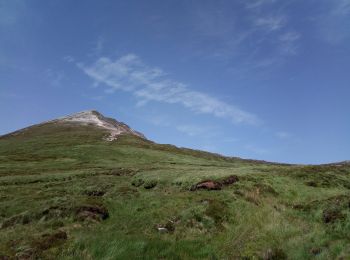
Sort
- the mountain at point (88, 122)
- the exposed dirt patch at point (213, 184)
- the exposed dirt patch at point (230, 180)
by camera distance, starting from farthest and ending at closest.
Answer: the mountain at point (88, 122)
the exposed dirt patch at point (230, 180)
the exposed dirt patch at point (213, 184)

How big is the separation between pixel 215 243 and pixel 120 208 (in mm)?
12688

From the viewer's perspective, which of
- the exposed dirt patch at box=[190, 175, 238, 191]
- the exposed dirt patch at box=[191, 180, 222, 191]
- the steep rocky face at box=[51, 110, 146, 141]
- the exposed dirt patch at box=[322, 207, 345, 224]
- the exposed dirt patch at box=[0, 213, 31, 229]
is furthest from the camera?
the steep rocky face at box=[51, 110, 146, 141]

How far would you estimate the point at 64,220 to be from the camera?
94.2ft

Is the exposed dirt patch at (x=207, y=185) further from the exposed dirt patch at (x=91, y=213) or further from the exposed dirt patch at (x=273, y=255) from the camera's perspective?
the exposed dirt patch at (x=273, y=255)

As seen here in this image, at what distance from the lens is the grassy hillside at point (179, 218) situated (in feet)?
65.7

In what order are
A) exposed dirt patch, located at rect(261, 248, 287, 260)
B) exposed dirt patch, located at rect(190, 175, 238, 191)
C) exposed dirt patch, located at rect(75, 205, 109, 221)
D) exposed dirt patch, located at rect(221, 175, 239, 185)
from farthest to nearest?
exposed dirt patch, located at rect(221, 175, 239, 185)
exposed dirt patch, located at rect(190, 175, 238, 191)
exposed dirt patch, located at rect(75, 205, 109, 221)
exposed dirt patch, located at rect(261, 248, 287, 260)

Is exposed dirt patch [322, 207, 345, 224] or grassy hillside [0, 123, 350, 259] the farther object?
exposed dirt patch [322, 207, 345, 224]

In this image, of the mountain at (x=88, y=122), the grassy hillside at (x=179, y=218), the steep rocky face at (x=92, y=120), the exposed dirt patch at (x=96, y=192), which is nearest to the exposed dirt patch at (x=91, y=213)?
the grassy hillside at (x=179, y=218)

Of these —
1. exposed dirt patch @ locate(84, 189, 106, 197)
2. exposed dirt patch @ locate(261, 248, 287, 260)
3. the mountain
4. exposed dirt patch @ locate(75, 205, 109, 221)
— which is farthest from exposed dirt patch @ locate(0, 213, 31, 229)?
the mountain

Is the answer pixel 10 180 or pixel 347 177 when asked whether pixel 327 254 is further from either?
pixel 10 180

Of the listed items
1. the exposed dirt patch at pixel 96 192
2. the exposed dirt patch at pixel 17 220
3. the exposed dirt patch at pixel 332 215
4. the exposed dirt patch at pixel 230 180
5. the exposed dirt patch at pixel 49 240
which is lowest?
the exposed dirt patch at pixel 49 240

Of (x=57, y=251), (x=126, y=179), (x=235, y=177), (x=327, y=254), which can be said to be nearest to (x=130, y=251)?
(x=57, y=251)

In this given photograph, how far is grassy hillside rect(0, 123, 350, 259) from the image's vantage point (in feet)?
65.7

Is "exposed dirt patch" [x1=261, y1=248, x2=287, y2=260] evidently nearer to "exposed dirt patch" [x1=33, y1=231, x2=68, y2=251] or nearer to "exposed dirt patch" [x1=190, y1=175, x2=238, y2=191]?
"exposed dirt patch" [x1=33, y1=231, x2=68, y2=251]
